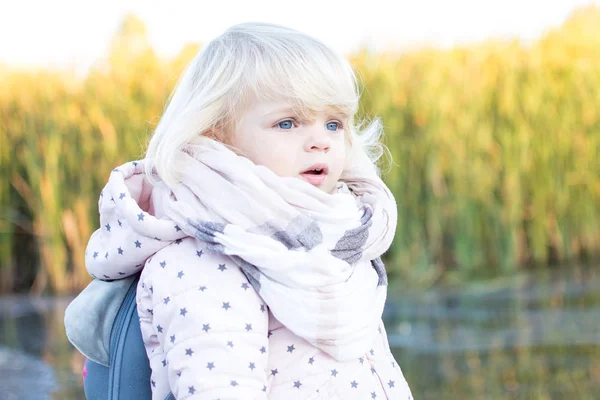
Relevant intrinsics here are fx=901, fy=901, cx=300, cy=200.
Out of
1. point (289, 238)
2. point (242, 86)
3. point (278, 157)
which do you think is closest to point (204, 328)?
point (289, 238)

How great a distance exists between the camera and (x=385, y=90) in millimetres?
5719

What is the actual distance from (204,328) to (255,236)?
0.20m

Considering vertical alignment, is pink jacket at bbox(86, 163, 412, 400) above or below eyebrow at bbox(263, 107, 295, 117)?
below

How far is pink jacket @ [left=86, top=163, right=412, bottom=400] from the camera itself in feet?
5.07

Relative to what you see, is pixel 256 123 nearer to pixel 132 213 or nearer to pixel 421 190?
pixel 132 213

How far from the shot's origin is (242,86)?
181 centimetres

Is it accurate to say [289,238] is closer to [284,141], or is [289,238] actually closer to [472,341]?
[284,141]

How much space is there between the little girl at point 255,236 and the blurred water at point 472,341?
1928 millimetres

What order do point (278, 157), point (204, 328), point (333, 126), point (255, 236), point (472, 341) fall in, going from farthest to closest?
point (472, 341), point (333, 126), point (278, 157), point (255, 236), point (204, 328)

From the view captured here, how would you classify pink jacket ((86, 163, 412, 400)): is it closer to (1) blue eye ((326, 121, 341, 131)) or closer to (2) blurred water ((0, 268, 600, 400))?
(1) blue eye ((326, 121, 341, 131))

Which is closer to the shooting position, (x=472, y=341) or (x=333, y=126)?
(x=333, y=126)

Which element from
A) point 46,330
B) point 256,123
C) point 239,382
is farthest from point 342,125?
point 46,330

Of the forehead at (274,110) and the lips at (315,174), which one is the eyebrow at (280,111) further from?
the lips at (315,174)

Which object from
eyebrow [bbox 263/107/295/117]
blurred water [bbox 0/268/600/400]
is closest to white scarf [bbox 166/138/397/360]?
eyebrow [bbox 263/107/295/117]
